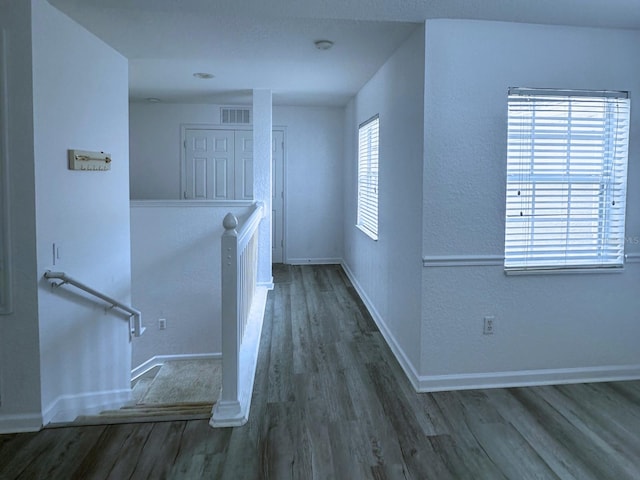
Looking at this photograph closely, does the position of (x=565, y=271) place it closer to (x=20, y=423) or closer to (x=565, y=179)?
(x=565, y=179)

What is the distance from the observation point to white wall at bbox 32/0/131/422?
2.69 m

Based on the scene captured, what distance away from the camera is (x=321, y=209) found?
7.39m

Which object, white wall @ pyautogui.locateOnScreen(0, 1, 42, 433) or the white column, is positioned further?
the white column

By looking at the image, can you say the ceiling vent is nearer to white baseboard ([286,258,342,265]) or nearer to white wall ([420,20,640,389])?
white baseboard ([286,258,342,265])

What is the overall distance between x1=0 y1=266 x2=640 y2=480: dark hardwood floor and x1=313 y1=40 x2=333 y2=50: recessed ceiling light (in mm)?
2368

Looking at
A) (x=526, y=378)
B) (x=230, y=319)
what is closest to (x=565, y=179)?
(x=526, y=378)

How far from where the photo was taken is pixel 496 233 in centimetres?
309

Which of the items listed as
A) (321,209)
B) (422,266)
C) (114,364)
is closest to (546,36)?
(422,266)

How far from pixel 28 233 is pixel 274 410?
5.56ft

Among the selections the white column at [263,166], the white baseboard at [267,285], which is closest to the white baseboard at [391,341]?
the white baseboard at [267,285]

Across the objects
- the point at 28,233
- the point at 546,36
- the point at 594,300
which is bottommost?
the point at 594,300

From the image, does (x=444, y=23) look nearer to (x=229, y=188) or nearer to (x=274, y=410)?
(x=274, y=410)

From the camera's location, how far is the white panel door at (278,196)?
7.25m

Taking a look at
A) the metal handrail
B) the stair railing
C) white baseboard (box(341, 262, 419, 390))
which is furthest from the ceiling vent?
the stair railing
